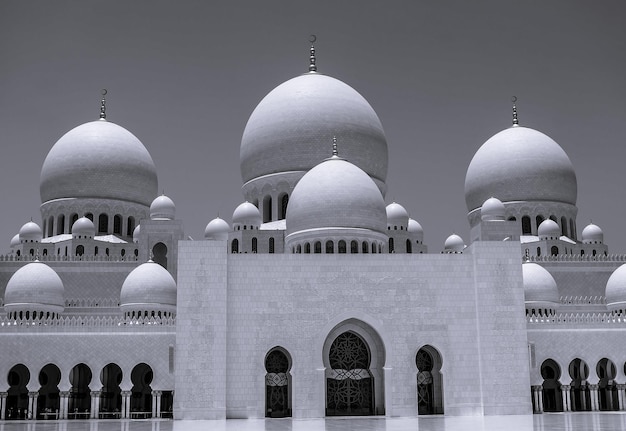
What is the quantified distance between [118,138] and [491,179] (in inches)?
573

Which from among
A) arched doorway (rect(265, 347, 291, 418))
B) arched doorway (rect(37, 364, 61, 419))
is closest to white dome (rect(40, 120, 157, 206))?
arched doorway (rect(37, 364, 61, 419))

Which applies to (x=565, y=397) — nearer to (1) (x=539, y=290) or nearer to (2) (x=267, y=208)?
(1) (x=539, y=290)

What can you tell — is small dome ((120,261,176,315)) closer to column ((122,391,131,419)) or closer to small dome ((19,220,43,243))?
column ((122,391,131,419))

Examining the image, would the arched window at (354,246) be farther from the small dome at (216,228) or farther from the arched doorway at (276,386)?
the small dome at (216,228)

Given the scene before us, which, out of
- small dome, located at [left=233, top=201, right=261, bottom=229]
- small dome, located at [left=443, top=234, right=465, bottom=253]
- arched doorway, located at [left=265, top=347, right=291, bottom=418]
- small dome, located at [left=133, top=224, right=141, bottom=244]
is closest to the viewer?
arched doorway, located at [left=265, top=347, right=291, bottom=418]

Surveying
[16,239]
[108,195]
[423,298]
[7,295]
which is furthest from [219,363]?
[16,239]

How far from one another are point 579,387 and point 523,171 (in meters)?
8.99

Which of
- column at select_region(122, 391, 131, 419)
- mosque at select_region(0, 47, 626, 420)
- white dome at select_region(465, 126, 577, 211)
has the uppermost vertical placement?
white dome at select_region(465, 126, 577, 211)

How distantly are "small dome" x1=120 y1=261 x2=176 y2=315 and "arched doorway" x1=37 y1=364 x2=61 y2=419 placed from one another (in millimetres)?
2780

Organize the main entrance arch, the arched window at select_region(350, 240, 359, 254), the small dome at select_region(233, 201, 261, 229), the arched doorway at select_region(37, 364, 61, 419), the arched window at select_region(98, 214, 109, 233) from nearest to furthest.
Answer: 1. the main entrance arch
2. the arched window at select_region(350, 240, 359, 254)
3. the arched doorway at select_region(37, 364, 61, 419)
4. the small dome at select_region(233, 201, 261, 229)
5. the arched window at select_region(98, 214, 109, 233)

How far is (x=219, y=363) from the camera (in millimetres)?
19484

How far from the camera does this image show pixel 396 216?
29.3 meters

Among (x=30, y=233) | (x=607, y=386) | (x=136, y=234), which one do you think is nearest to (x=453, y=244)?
(x=607, y=386)

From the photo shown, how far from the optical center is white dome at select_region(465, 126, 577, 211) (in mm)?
30859
